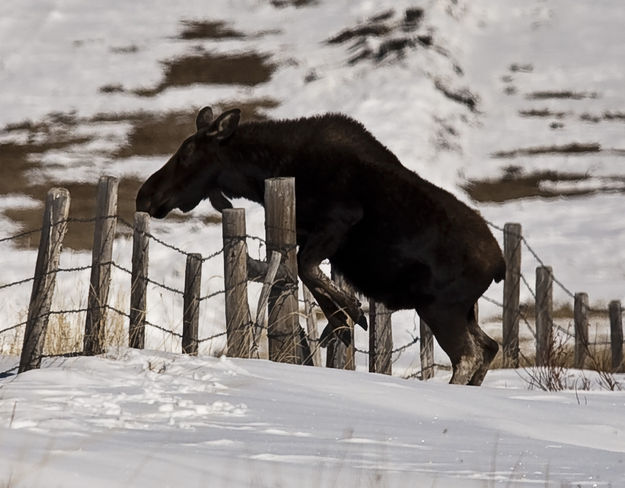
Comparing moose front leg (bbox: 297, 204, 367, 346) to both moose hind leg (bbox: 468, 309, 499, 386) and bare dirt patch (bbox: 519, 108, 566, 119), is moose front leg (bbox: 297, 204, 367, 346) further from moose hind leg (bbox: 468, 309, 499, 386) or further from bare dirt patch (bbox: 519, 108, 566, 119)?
bare dirt patch (bbox: 519, 108, 566, 119)

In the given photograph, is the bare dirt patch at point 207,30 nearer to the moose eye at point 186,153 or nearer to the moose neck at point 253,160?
the moose eye at point 186,153

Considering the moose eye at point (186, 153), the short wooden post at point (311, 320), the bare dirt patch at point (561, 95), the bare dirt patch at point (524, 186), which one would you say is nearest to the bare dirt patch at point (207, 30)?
the bare dirt patch at point (561, 95)

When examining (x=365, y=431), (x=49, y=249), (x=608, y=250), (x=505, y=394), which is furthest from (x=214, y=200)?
(x=608, y=250)

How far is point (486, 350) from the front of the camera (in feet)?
24.6

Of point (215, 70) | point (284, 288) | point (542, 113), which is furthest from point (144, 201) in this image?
point (215, 70)

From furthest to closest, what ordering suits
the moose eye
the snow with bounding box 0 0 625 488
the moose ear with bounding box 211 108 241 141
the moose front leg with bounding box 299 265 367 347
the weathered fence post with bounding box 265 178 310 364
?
the moose eye
the moose ear with bounding box 211 108 241 141
the weathered fence post with bounding box 265 178 310 364
the moose front leg with bounding box 299 265 367 347
the snow with bounding box 0 0 625 488

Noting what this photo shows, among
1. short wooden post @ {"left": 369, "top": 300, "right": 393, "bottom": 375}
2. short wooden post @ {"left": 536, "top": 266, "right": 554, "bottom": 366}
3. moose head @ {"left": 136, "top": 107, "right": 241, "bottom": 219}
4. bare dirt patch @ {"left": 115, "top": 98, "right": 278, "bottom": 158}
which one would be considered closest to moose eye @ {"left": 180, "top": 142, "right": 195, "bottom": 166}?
moose head @ {"left": 136, "top": 107, "right": 241, "bottom": 219}

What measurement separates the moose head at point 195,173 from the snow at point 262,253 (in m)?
1.06

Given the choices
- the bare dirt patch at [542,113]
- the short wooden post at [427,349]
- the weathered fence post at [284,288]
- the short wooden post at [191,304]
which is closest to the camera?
the weathered fence post at [284,288]

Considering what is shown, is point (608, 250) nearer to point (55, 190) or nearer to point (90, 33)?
point (55, 190)

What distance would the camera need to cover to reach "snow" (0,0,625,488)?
3.60m

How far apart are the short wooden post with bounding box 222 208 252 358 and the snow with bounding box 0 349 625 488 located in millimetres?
1350

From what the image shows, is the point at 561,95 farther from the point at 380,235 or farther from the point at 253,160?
the point at 380,235

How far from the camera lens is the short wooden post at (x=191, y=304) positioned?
8734mm
